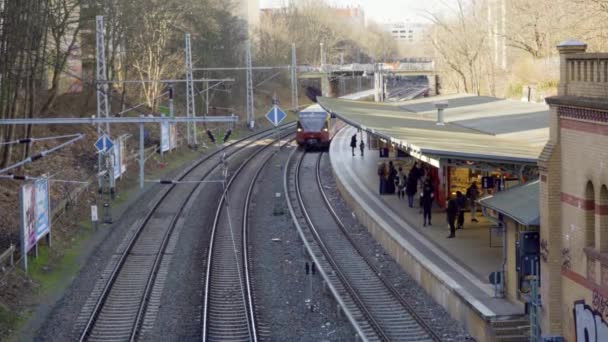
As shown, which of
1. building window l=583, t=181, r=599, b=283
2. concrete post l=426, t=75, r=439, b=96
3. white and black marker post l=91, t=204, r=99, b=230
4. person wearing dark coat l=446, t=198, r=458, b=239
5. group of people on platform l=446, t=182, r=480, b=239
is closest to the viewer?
building window l=583, t=181, r=599, b=283

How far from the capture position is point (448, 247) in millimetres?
21609

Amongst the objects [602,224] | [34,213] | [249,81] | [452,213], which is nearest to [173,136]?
[249,81]

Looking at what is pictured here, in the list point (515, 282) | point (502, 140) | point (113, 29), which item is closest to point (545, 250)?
point (515, 282)

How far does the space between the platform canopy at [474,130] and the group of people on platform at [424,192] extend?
4.59ft

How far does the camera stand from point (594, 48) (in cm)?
3794

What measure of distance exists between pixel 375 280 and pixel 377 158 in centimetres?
2450

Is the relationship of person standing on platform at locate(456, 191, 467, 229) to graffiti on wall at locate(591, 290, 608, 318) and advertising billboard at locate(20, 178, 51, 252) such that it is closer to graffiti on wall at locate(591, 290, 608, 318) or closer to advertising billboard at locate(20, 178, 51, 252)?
graffiti on wall at locate(591, 290, 608, 318)

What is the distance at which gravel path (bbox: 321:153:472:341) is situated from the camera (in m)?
16.5

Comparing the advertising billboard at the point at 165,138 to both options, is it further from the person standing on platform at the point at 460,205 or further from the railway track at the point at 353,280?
the person standing on platform at the point at 460,205

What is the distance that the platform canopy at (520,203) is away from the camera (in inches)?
608

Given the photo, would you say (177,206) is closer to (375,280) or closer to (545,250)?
(375,280)

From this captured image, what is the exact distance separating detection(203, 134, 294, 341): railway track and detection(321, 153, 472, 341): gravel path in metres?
3.15

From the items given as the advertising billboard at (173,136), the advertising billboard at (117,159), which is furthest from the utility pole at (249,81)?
the advertising billboard at (117,159)

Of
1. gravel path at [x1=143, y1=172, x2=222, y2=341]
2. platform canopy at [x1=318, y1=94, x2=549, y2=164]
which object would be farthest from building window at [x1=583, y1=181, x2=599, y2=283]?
gravel path at [x1=143, y1=172, x2=222, y2=341]
